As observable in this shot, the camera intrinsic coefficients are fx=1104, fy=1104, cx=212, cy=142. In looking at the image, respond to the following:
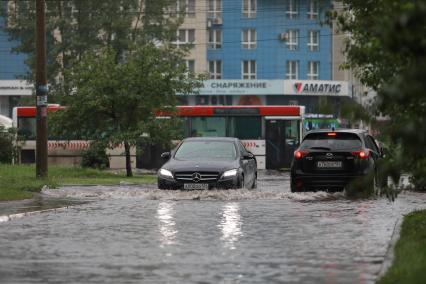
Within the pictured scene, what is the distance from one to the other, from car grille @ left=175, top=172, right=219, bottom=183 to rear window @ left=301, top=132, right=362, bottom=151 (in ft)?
7.40

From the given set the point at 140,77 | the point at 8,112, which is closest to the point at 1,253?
the point at 140,77

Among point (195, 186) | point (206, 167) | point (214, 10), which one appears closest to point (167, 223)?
point (195, 186)

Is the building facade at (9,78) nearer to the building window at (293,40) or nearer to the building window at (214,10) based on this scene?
the building window at (214,10)

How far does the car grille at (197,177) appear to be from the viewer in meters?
23.8

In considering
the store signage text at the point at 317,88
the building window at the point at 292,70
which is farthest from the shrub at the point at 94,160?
the building window at the point at 292,70

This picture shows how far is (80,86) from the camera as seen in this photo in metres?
38.1

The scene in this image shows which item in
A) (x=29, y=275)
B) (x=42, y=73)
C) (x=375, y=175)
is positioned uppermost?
(x=42, y=73)

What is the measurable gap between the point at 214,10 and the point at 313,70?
407 inches

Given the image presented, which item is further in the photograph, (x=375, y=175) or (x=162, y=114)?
(x=162, y=114)

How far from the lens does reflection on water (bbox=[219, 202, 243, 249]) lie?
13.9 meters

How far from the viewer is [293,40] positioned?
96875mm

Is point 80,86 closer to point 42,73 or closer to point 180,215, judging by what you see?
point 42,73

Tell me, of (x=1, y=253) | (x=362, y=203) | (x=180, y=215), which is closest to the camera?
(x=1, y=253)

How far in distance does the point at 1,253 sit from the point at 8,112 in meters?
84.2
